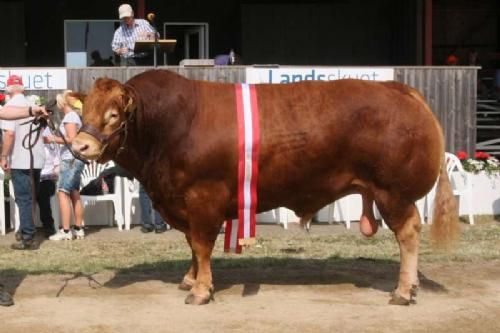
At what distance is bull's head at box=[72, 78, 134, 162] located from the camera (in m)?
6.69

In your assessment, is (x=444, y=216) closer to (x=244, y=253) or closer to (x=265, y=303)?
(x=265, y=303)

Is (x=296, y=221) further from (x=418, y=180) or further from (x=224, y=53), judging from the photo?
(x=224, y=53)

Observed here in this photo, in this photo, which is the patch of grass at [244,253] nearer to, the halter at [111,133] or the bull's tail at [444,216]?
the bull's tail at [444,216]

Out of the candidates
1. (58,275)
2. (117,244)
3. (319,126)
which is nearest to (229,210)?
(319,126)

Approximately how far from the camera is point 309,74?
13.5m

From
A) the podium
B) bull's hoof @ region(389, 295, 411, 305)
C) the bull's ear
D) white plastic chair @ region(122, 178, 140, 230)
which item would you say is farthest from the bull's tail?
the podium

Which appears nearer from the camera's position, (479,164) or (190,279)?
(190,279)

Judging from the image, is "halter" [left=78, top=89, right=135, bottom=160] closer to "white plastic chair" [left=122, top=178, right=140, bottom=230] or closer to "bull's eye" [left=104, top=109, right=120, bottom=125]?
"bull's eye" [left=104, top=109, right=120, bottom=125]

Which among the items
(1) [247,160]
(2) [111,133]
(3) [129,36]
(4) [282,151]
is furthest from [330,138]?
(3) [129,36]

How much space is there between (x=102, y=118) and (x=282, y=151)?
151cm

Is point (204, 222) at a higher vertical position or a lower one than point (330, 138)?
lower

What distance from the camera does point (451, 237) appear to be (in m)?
7.71

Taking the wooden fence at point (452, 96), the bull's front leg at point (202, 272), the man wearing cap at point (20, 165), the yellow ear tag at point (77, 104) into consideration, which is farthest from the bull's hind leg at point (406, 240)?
the wooden fence at point (452, 96)

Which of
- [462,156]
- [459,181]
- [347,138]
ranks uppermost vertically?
A: [347,138]
